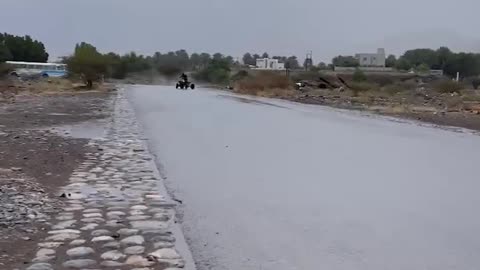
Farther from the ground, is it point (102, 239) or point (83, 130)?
point (102, 239)

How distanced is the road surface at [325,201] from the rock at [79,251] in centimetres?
100

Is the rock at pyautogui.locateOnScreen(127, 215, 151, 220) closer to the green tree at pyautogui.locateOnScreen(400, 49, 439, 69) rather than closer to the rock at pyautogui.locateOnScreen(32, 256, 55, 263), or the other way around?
the rock at pyautogui.locateOnScreen(32, 256, 55, 263)

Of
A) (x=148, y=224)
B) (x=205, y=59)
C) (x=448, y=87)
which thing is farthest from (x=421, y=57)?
(x=148, y=224)

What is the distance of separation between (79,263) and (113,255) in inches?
15.2

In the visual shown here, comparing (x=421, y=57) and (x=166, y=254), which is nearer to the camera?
(x=166, y=254)

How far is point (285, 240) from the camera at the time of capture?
750 cm

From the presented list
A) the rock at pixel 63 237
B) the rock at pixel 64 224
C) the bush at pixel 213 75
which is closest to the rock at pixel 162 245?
the rock at pixel 63 237

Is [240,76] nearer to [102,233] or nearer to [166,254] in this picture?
[102,233]

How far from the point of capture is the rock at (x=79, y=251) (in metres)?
6.80

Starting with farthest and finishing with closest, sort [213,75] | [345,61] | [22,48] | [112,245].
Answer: [345,61] → [22,48] → [213,75] → [112,245]

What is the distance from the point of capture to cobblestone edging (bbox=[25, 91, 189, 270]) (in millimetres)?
6598

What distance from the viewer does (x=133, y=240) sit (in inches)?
293

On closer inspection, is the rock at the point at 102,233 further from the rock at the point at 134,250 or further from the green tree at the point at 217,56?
the green tree at the point at 217,56

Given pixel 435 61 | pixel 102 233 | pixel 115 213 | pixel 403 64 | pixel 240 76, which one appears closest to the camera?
pixel 102 233
